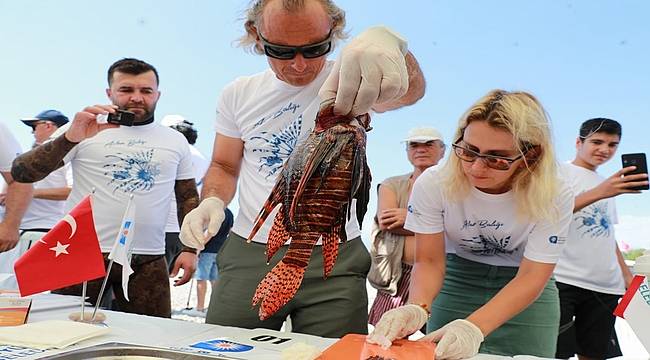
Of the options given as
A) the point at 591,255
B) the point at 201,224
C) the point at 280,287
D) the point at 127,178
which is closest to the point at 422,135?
the point at 591,255

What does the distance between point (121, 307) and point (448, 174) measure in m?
1.40

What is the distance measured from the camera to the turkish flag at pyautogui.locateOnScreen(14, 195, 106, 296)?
148 centimetres

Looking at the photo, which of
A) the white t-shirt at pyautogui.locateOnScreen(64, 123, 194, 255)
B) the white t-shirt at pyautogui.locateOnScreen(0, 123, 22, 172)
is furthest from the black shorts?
the white t-shirt at pyautogui.locateOnScreen(0, 123, 22, 172)

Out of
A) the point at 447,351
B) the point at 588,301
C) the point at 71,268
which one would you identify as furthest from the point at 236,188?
the point at 588,301

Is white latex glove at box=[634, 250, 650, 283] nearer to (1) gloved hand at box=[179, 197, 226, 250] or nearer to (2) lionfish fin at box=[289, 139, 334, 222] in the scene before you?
(2) lionfish fin at box=[289, 139, 334, 222]

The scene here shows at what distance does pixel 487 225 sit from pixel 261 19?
936 mm

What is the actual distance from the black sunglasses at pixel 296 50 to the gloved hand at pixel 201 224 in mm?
459

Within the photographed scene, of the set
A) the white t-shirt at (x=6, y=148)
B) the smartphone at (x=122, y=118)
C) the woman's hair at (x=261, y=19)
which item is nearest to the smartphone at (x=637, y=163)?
the woman's hair at (x=261, y=19)

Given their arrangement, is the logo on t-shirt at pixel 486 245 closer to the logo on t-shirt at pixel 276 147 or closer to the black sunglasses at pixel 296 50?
the logo on t-shirt at pixel 276 147

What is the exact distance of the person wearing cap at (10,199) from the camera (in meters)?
2.56

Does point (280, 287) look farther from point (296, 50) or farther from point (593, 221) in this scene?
point (593, 221)

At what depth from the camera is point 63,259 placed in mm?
1509

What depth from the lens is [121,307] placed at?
2.22 meters

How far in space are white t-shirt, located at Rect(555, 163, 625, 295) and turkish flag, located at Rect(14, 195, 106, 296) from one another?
2.18m
